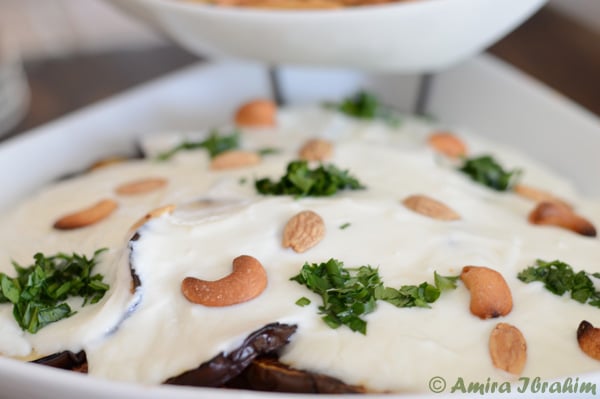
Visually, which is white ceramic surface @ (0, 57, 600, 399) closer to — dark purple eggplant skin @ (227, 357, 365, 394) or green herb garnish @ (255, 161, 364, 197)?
green herb garnish @ (255, 161, 364, 197)

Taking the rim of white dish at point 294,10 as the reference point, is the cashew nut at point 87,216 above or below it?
below

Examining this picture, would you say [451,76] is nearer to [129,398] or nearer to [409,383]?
[409,383]

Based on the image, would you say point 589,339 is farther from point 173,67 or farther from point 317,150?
point 173,67

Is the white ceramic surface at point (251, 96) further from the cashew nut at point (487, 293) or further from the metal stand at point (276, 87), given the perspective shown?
the cashew nut at point (487, 293)

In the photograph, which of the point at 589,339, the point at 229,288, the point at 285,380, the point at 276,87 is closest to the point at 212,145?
the point at 276,87

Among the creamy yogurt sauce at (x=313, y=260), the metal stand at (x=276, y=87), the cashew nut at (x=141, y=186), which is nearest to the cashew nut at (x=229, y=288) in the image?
the creamy yogurt sauce at (x=313, y=260)

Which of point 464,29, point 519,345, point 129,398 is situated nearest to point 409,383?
point 519,345
